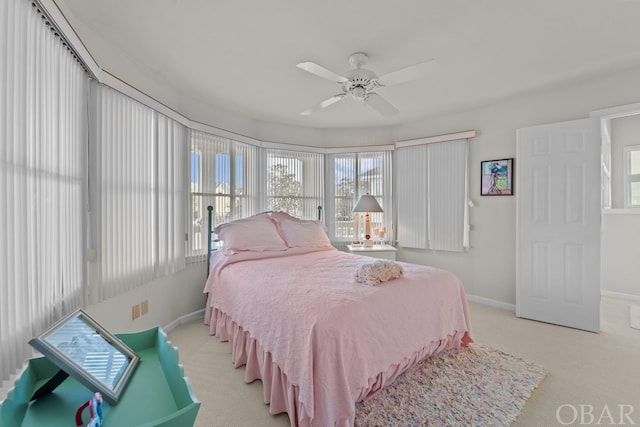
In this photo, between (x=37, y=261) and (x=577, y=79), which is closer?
(x=37, y=261)

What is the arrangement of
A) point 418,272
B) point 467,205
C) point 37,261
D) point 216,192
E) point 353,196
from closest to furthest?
point 37,261 < point 418,272 < point 216,192 < point 467,205 < point 353,196

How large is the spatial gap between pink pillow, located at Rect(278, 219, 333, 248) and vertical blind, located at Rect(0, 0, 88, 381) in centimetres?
212

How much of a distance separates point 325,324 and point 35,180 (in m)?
1.57

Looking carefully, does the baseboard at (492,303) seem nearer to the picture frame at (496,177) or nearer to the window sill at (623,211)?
the picture frame at (496,177)

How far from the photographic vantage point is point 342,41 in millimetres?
2295

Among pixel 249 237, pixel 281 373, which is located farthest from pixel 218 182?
pixel 281 373

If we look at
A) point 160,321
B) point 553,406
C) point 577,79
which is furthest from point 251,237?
point 577,79

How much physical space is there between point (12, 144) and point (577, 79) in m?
4.54

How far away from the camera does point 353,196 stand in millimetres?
4945

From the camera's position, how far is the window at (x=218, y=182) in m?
3.45

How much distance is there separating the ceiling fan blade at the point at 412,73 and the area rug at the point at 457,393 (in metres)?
2.24

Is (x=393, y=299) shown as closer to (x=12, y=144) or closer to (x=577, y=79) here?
(x=12, y=144)

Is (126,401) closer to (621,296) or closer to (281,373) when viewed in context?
(281,373)

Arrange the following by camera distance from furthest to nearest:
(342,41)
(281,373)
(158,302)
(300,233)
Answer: (300,233) < (158,302) < (342,41) < (281,373)
